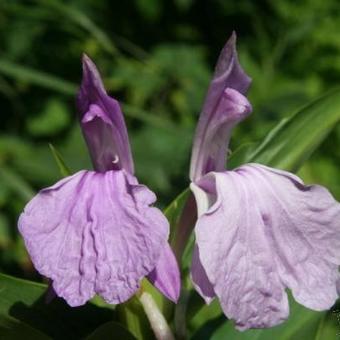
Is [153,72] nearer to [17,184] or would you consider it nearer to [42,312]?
[17,184]

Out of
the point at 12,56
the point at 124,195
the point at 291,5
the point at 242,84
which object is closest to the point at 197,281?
the point at 124,195

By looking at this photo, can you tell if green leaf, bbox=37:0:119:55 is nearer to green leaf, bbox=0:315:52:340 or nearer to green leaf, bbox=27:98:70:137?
green leaf, bbox=27:98:70:137

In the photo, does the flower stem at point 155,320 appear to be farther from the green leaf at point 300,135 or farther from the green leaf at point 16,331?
the green leaf at point 300,135

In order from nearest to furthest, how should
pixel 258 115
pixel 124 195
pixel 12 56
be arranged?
pixel 124 195
pixel 12 56
pixel 258 115

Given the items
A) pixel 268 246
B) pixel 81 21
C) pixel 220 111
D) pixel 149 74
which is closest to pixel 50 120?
pixel 149 74

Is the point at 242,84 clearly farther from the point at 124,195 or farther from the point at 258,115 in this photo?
the point at 258,115

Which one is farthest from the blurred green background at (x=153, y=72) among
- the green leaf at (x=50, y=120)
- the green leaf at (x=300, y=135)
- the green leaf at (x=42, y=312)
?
the green leaf at (x=42, y=312)
